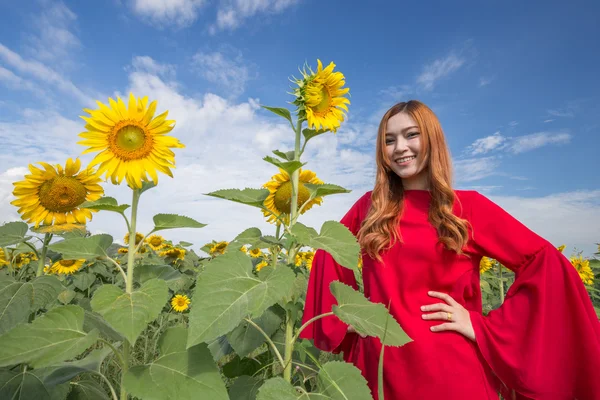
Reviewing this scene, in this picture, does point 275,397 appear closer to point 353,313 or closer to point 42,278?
point 353,313

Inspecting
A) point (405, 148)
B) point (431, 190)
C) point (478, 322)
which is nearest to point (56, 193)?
point (405, 148)

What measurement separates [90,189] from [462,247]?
6.49ft

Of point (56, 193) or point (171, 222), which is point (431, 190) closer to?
point (171, 222)

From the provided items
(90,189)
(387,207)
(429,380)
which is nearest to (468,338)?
(429,380)

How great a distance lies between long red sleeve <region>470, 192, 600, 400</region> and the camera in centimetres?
225

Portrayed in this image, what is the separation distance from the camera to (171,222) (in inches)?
63.8

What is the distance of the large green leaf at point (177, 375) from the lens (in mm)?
1391

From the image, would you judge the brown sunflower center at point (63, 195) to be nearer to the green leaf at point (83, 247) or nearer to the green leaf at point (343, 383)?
the green leaf at point (83, 247)

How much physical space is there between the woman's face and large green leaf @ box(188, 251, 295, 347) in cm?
134

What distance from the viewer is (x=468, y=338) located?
7.61 ft

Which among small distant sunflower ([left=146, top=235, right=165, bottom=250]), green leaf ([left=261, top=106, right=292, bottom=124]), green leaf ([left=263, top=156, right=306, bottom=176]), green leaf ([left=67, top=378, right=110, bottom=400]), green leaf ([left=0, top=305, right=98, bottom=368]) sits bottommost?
green leaf ([left=67, top=378, right=110, bottom=400])

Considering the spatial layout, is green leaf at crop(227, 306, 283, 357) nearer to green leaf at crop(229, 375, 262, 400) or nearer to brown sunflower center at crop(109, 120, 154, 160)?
green leaf at crop(229, 375, 262, 400)

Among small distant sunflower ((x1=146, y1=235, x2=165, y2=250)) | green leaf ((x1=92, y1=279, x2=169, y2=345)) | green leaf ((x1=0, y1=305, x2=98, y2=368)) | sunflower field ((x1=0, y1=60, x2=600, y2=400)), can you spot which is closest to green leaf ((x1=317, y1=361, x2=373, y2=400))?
sunflower field ((x1=0, y1=60, x2=600, y2=400))

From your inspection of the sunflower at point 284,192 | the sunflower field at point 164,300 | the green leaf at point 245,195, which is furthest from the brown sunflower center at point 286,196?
the green leaf at point 245,195
